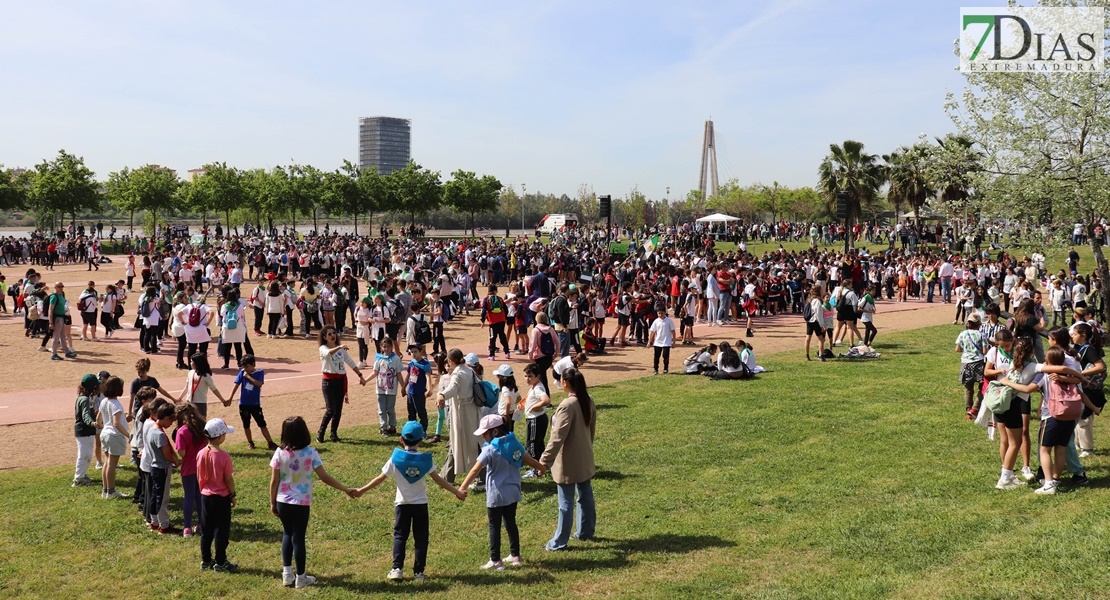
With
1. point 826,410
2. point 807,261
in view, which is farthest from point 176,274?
point 826,410

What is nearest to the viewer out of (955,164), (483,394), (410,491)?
(410,491)

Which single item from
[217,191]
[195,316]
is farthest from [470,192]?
[195,316]

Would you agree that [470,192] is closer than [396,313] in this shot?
No

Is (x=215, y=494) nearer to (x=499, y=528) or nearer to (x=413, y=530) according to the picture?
(x=413, y=530)

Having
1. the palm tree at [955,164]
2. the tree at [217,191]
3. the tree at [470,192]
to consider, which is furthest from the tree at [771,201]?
the palm tree at [955,164]

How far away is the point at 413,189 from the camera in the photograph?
223 feet

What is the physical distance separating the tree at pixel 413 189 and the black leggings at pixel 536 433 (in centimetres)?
A: 5920

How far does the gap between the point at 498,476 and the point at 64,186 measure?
57383mm

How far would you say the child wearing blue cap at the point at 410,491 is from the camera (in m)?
7.10

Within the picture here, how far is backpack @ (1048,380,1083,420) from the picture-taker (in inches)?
331

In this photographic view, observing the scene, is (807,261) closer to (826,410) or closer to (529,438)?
(826,410)

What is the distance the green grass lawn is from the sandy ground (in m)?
1.66

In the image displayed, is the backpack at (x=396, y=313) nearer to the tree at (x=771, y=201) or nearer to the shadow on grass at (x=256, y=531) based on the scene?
the shadow on grass at (x=256, y=531)

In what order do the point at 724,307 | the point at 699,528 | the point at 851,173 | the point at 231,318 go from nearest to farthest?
the point at 699,528 → the point at 231,318 → the point at 724,307 → the point at 851,173
